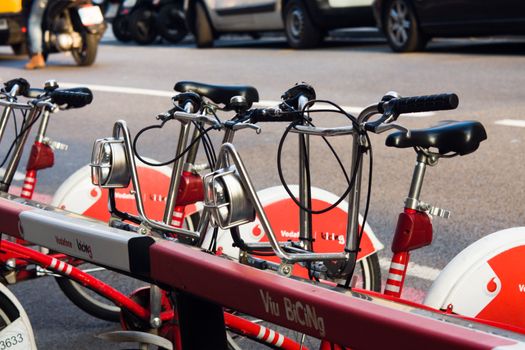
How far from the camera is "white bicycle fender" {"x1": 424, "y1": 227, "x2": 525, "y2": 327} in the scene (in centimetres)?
370

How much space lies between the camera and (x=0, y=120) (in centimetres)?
541

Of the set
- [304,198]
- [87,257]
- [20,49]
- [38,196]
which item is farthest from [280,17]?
[87,257]

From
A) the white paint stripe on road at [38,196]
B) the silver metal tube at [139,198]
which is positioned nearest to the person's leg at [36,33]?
the white paint stripe on road at [38,196]

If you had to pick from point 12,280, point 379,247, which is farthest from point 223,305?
point 12,280

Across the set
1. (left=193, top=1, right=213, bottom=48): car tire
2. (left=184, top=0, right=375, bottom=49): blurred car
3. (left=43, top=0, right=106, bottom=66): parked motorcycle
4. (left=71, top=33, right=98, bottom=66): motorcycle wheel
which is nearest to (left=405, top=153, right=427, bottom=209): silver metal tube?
(left=184, top=0, right=375, bottom=49): blurred car

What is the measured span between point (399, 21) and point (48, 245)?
1154cm

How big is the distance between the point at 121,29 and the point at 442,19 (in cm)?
1070

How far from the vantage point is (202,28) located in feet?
63.0

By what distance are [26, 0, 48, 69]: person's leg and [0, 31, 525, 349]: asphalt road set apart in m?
0.27

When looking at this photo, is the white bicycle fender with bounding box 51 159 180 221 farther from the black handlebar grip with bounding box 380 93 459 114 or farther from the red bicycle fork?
the black handlebar grip with bounding box 380 93 459 114

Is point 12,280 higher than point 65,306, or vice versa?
point 12,280

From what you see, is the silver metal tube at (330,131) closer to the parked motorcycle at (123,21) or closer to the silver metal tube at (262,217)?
→ the silver metal tube at (262,217)

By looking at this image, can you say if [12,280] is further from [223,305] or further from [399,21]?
[399,21]

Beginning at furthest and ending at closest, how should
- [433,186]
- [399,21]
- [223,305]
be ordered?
[399,21] → [433,186] → [223,305]
